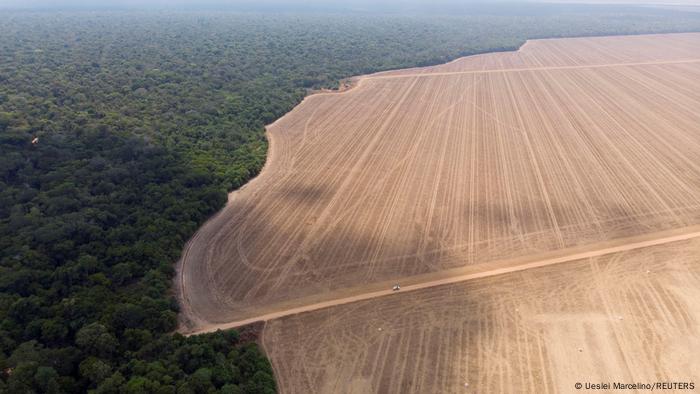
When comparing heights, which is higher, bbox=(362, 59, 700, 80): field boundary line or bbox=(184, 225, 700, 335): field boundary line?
bbox=(362, 59, 700, 80): field boundary line

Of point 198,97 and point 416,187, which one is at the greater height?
point 198,97

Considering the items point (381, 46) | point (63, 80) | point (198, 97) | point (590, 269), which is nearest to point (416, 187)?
point (590, 269)

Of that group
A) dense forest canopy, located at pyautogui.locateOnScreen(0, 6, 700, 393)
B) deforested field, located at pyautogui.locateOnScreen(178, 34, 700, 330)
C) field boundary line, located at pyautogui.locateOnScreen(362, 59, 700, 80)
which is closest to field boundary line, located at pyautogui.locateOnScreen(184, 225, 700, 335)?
deforested field, located at pyautogui.locateOnScreen(178, 34, 700, 330)

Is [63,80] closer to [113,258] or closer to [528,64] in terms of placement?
[113,258]

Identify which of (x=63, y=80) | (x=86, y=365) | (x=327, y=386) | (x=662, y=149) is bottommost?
(x=327, y=386)

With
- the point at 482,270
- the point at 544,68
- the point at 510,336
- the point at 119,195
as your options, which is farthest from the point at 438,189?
the point at 544,68

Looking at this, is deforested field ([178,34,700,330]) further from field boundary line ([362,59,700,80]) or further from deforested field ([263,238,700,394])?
field boundary line ([362,59,700,80])

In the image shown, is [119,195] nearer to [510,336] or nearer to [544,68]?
[510,336]
